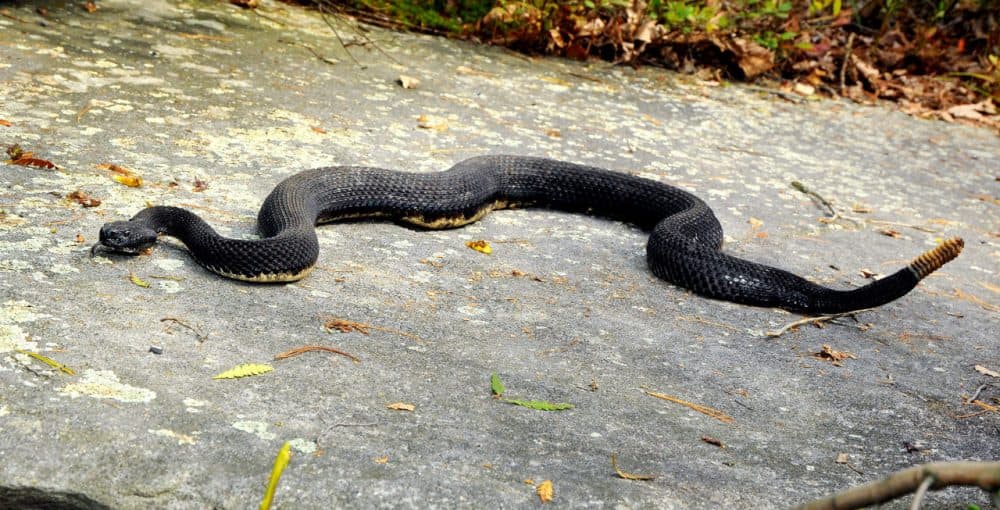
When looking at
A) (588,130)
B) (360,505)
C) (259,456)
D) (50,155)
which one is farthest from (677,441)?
(588,130)

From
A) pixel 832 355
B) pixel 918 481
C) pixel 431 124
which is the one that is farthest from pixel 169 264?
pixel 918 481

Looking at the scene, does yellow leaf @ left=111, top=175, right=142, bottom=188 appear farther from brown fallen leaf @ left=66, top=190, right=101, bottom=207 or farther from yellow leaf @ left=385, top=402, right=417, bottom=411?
yellow leaf @ left=385, top=402, right=417, bottom=411

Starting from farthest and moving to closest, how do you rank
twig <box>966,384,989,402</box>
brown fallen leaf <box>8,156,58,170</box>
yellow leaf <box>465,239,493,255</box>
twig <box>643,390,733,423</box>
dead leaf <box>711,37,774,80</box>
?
1. dead leaf <box>711,37,774,80</box>
2. yellow leaf <box>465,239,493,255</box>
3. brown fallen leaf <box>8,156,58,170</box>
4. twig <box>966,384,989,402</box>
5. twig <box>643,390,733,423</box>

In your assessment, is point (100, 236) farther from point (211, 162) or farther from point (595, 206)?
point (595, 206)

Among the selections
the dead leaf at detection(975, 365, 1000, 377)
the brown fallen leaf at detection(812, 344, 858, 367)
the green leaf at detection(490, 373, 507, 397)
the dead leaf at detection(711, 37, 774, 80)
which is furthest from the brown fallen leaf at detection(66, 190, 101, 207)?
the dead leaf at detection(711, 37, 774, 80)

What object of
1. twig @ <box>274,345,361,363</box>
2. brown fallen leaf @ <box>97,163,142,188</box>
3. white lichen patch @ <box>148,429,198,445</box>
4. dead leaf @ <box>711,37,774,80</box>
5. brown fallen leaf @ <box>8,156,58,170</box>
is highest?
dead leaf @ <box>711,37,774,80</box>

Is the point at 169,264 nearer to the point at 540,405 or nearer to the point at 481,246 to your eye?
the point at 481,246
